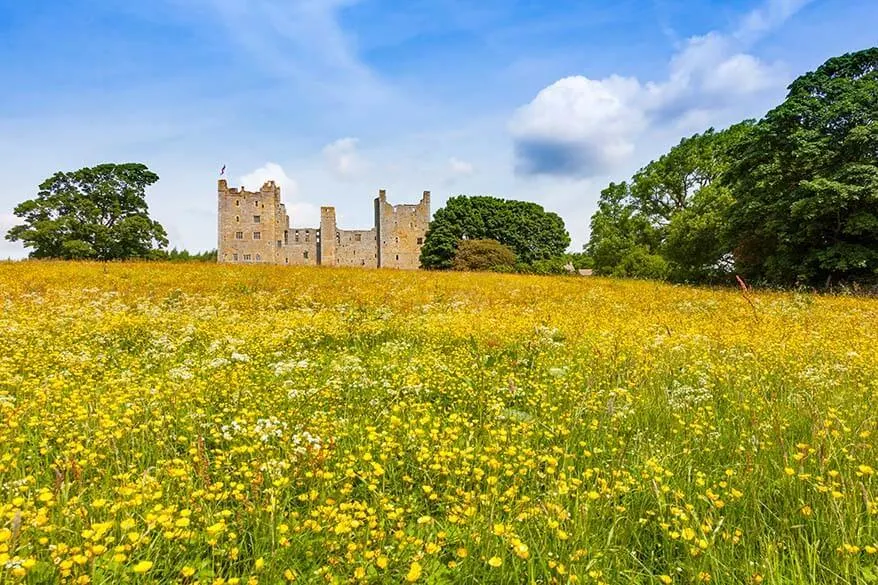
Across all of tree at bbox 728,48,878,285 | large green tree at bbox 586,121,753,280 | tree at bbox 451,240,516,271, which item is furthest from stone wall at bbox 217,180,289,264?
tree at bbox 728,48,878,285

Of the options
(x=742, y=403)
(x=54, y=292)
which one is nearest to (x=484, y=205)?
(x=54, y=292)

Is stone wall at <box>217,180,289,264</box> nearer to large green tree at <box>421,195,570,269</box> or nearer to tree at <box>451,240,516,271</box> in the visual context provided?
large green tree at <box>421,195,570,269</box>

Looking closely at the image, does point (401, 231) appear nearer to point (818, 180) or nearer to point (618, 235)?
A: point (618, 235)

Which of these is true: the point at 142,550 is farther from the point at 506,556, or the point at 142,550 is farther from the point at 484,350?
the point at 484,350

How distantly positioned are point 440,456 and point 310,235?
3327 inches

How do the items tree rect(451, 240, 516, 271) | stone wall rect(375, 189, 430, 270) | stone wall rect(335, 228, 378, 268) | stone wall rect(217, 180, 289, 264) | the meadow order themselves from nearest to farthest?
the meadow
tree rect(451, 240, 516, 271)
stone wall rect(217, 180, 289, 264)
stone wall rect(375, 189, 430, 270)
stone wall rect(335, 228, 378, 268)

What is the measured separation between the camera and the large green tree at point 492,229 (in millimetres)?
65750

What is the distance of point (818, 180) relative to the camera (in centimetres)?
1827

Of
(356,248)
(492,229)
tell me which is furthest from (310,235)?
(492,229)

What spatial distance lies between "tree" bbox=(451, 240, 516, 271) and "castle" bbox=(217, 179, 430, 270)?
2533 centimetres

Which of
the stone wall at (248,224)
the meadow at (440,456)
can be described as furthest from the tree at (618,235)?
the stone wall at (248,224)

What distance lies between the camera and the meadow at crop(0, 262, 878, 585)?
85.2 inches

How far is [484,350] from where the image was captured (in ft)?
20.8

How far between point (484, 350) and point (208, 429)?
368 centimetres
